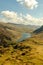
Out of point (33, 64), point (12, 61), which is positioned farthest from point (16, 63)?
point (33, 64)

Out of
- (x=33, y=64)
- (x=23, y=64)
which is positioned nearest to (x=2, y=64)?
(x=23, y=64)

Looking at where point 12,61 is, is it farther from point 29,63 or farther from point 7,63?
point 29,63

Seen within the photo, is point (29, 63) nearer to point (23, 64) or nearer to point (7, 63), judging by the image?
point (23, 64)

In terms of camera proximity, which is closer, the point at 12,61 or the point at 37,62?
the point at 37,62

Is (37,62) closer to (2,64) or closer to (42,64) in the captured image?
(42,64)

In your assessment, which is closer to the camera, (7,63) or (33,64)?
(33,64)

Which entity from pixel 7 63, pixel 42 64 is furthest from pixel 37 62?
pixel 7 63

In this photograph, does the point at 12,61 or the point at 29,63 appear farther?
the point at 12,61
